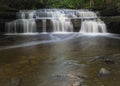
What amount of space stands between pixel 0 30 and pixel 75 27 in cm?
549

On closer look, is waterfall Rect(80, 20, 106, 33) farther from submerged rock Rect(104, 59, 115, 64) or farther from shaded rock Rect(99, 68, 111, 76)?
shaded rock Rect(99, 68, 111, 76)

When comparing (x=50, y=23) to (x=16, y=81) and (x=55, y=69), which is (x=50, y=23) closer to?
(x=55, y=69)

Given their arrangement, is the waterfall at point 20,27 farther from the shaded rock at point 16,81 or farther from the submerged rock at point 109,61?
the shaded rock at point 16,81

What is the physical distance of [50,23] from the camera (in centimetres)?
1725

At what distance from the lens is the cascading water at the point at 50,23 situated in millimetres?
17000

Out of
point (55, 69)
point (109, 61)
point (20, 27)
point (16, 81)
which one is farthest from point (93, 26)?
point (16, 81)

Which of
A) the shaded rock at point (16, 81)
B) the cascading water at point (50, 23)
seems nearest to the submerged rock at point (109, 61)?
the shaded rock at point (16, 81)

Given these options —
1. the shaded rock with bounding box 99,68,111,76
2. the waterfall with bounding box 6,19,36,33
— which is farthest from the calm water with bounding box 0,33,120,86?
the waterfall with bounding box 6,19,36,33

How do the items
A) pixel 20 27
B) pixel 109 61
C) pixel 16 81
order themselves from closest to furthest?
pixel 16 81 < pixel 109 61 < pixel 20 27

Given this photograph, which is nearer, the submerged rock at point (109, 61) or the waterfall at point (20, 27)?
the submerged rock at point (109, 61)

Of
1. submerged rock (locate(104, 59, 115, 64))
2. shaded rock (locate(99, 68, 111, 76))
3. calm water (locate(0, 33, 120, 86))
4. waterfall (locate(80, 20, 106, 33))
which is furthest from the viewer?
waterfall (locate(80, 20, 106, 33))

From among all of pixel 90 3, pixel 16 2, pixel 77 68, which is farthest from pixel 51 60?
pixel 90 3

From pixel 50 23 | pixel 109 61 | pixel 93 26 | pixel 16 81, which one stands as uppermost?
pixel 50 23

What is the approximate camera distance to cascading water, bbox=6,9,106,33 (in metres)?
17.0
